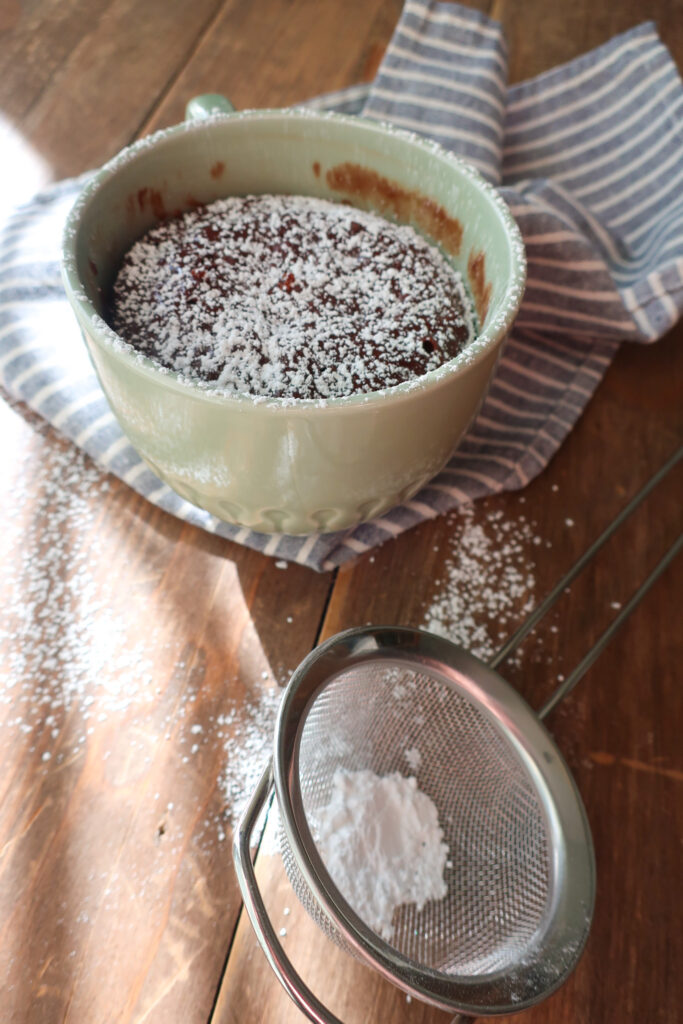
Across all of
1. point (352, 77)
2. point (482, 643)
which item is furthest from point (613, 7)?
point (482, 643)

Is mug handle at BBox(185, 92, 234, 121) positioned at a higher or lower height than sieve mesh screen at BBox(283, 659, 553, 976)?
higher

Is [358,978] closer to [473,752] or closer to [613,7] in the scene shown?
[473,752]

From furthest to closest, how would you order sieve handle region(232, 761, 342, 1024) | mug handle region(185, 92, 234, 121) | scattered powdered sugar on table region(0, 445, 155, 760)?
mug handle region(185, 92, 234, 121) → scattered powdered sugar on table region(0, 445, 155, 760) → sieve handle region(232, 761, 342, 1024)

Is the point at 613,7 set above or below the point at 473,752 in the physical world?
above

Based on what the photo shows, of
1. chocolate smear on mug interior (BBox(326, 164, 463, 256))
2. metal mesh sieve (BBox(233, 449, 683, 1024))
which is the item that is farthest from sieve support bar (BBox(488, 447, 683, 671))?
chocolate smear on mug interior (BBox(326, 164, 463, 256))

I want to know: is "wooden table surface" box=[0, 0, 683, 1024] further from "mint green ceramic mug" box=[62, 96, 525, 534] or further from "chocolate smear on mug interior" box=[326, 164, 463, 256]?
"chocolate smear on mug interior" box=[326, 164, 463, 256]

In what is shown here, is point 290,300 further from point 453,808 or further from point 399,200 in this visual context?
point 453,808

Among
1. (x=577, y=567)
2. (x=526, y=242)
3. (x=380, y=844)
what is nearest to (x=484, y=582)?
(x=577, y=567)
